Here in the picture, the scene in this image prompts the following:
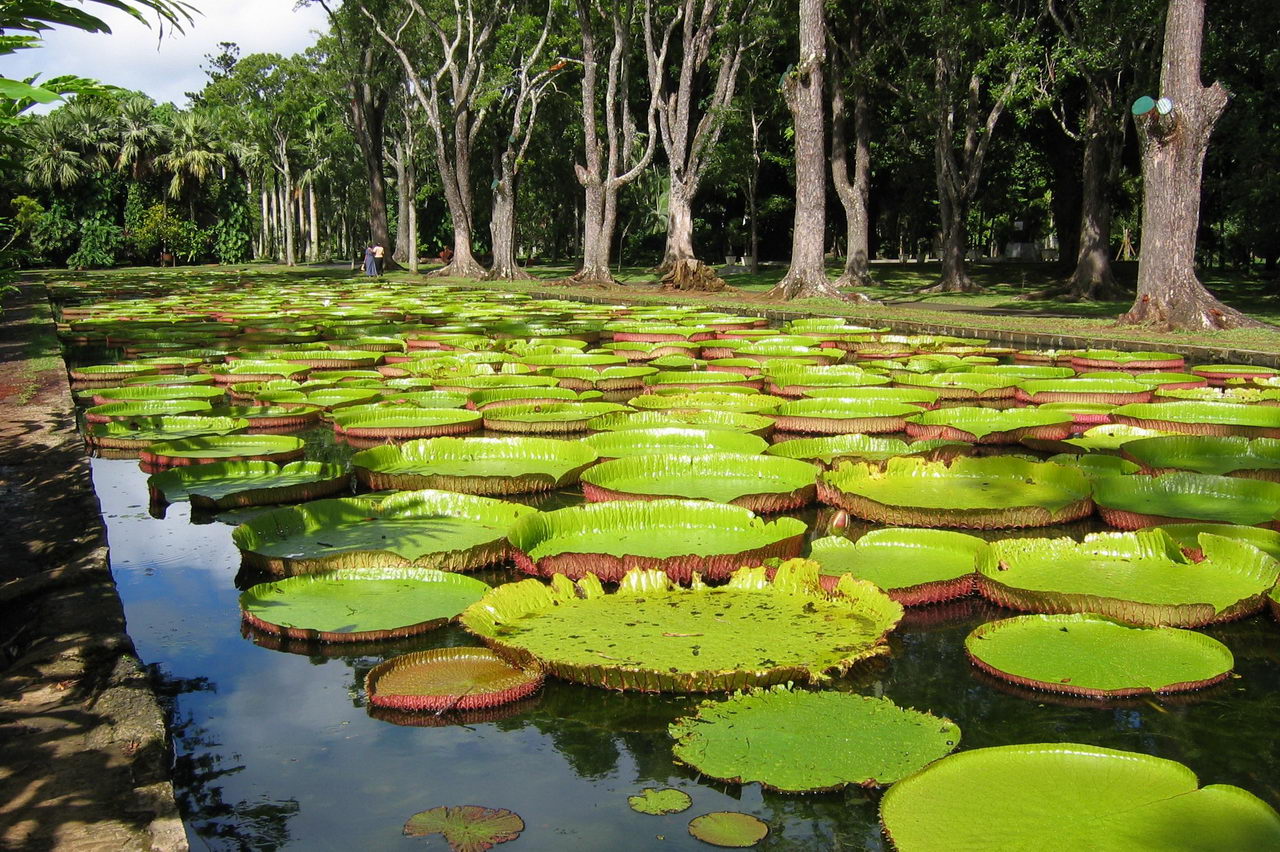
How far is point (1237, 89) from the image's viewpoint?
1659 centimetres

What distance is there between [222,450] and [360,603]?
269 cm

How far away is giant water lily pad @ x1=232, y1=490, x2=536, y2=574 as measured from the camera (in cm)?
338

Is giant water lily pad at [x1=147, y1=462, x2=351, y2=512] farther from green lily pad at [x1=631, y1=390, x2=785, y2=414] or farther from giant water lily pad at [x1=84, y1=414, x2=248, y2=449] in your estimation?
green lily pad at [x1=631, y1=390, x2=785, y2=414]

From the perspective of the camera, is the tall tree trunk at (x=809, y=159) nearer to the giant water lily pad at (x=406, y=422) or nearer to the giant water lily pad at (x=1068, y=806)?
the giant water lily pad at (x=406, y=422)

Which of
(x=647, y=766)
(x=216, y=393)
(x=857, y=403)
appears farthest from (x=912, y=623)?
(x=216, y=393)

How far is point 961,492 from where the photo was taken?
4438 millimetres

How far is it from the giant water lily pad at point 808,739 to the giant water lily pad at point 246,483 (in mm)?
2560

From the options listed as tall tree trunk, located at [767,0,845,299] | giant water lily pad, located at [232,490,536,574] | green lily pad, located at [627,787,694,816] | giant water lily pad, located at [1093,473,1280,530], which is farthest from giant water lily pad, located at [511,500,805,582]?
tall tree trunk, located at [767,0,845,299]

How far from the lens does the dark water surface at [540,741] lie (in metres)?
2.06

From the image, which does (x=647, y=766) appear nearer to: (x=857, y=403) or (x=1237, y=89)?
(x=857, y=403)

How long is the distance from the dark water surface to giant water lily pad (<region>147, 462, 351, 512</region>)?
1.18m

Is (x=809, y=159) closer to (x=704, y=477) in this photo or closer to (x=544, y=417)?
(x=544, y=417)

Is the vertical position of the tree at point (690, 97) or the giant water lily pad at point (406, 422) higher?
the tree at point (690, 97)

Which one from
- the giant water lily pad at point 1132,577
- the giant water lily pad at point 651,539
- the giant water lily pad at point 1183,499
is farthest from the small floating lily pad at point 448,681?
the giant water lily pad at point 1183,499
